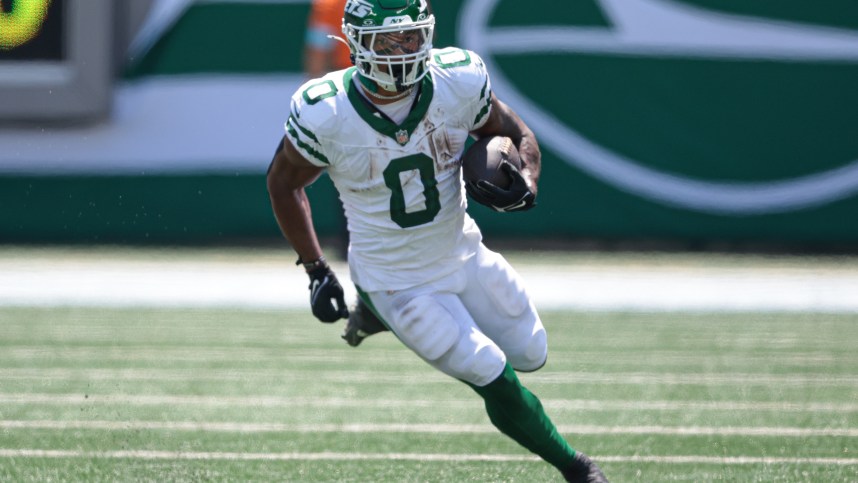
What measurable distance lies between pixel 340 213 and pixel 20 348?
10.1 ft

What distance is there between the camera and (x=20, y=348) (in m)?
5.99

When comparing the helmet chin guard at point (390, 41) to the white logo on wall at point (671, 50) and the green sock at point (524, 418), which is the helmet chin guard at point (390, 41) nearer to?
the green sock at point (524, 418)

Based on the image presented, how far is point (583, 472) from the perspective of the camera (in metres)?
3.35

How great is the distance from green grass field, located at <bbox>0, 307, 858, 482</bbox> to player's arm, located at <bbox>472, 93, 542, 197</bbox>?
0.83 m

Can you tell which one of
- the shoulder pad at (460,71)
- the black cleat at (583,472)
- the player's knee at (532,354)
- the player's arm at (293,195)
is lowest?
the black cleat at (583,472)

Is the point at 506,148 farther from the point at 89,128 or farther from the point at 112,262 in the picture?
the point at 89,128

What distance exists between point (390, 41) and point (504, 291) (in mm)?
723

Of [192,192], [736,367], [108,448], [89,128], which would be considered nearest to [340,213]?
[192,192]

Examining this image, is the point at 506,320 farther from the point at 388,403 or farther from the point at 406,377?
the point at 406,377

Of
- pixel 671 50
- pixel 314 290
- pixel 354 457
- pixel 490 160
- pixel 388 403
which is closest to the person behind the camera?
pixel 490 160

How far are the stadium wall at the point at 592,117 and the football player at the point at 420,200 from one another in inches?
232

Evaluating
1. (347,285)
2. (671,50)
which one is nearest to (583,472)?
(347,285)

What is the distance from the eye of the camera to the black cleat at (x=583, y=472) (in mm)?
3330

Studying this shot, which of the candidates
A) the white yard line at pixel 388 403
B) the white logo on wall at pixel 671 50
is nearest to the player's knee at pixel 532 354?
the white yard line at pixel 388 403
